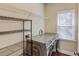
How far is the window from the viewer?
84.5 inches

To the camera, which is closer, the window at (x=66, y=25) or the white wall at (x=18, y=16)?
the white wall at (x=18, y=16)

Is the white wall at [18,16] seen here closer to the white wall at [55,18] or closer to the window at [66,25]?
the white wall at [55,18]

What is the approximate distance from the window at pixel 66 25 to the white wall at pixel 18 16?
45cm

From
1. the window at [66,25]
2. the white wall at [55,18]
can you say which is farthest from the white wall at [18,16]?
the window at [66,25]

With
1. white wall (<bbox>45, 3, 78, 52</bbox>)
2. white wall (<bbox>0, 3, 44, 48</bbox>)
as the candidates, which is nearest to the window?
white wall (<bbox>45, 3, 78, 52</bbox>)

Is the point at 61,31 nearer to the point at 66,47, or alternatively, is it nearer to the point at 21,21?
the point at 66,47

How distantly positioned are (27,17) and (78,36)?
1373mm

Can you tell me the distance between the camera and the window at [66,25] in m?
2.15

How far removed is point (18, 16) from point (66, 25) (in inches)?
47.2

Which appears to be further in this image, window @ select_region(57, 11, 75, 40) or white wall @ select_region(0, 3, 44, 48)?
window @ select_region(57, 11, 75, 40)

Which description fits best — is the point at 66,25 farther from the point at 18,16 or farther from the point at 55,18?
the point at 18,16

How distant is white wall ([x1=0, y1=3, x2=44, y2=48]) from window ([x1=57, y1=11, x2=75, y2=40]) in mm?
449

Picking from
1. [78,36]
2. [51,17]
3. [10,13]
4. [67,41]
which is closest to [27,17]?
[10,13]

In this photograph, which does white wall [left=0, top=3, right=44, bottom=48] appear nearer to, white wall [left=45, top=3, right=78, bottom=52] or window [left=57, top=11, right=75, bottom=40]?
white wall [left=45, top=3, right=78, bottom=52]
